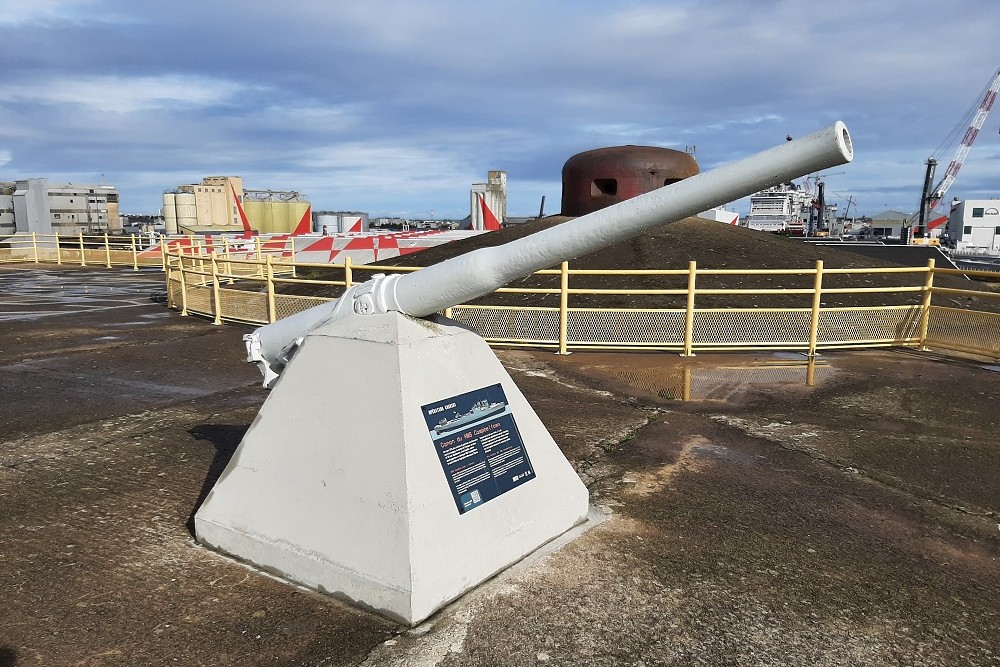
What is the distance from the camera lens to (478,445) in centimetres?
298

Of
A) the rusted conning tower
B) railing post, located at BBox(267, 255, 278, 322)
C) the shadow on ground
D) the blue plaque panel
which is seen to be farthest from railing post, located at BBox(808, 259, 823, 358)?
railing post, located at BBox(267, 255, 278, 322)

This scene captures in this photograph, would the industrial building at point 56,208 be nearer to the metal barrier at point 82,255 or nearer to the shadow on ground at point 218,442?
the metal barrier at point 82,255

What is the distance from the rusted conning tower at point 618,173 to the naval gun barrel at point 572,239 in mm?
10832

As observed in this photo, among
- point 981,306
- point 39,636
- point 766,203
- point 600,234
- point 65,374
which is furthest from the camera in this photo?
point 766,203

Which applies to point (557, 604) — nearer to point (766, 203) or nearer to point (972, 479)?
point (972, 479)

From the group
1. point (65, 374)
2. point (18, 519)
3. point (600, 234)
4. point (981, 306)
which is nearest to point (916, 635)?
point (600, 234)

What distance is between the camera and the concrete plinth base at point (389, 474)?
2664mm

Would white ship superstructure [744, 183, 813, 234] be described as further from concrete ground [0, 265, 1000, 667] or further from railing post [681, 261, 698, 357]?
concrete ground [0, 265, 1000, 667]

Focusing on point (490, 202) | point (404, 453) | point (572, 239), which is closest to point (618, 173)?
point (572, 239)

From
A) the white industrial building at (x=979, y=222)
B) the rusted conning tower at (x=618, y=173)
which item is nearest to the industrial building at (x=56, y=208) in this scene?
the rusted conning tower at (x=618, y=173)

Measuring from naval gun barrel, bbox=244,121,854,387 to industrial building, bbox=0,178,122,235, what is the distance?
48075 mm

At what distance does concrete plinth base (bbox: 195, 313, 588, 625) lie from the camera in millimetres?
2664

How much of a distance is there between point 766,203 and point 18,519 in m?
105

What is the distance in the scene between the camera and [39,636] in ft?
8.45
